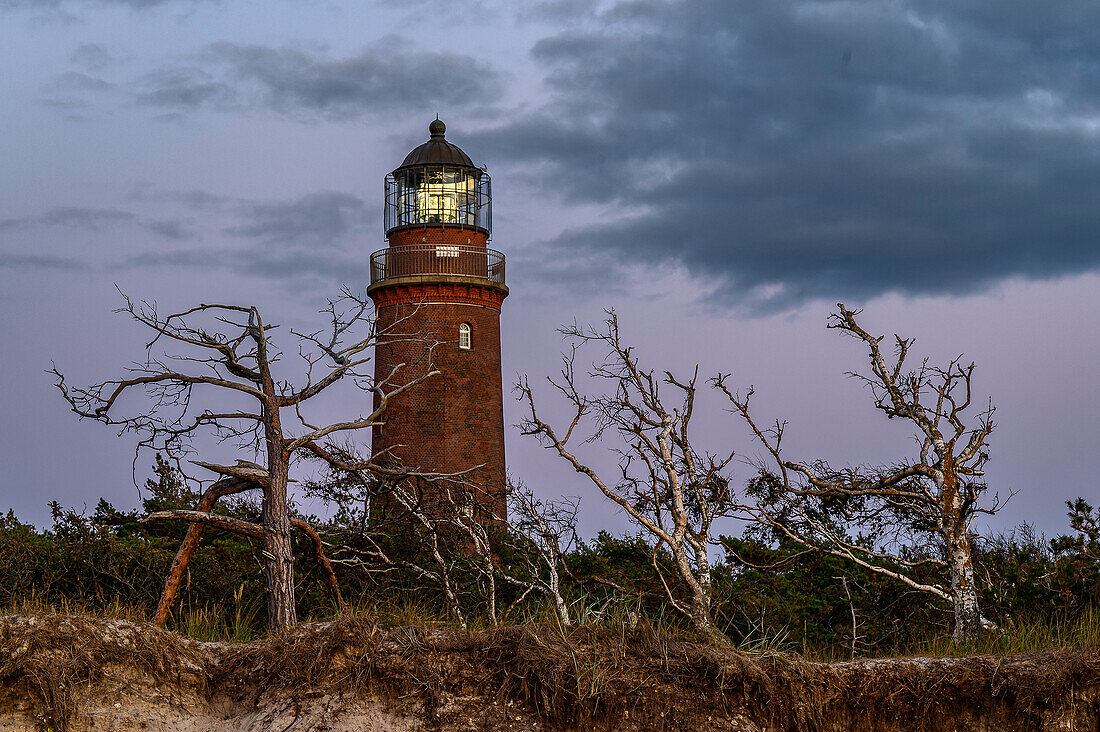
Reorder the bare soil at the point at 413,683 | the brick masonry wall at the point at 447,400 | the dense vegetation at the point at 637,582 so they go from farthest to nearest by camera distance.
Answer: the brick masonry wall at the point at 447,400 → the dense vegetation at the point at 637,582 → the bare soil at the point at 413,683

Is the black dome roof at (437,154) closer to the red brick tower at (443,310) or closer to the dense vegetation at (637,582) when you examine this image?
the red brick tower at (443,310)

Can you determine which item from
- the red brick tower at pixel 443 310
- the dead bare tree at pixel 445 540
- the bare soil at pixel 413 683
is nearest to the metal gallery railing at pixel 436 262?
the red brick tower at pixel 443 310

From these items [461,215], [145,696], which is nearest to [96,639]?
[145,696]

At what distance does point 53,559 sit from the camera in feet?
60.3

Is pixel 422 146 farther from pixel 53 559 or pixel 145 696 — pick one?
pixel 145 696

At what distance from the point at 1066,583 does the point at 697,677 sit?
9.08 meters

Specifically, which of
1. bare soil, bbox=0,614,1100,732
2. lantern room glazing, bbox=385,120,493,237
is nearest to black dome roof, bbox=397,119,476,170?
lantern room glazing, bbox=385,120,493,237

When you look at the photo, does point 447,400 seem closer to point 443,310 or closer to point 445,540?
point 443,310

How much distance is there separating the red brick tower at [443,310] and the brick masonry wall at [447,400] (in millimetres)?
26

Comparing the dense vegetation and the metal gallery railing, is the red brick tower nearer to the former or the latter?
the metal gallery railing

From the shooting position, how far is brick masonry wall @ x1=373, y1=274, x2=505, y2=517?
95.7ft

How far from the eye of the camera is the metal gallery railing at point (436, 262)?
98.2ft

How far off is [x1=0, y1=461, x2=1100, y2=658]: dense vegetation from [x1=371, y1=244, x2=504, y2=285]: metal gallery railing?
1036 cm

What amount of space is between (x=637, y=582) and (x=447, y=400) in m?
11.2
